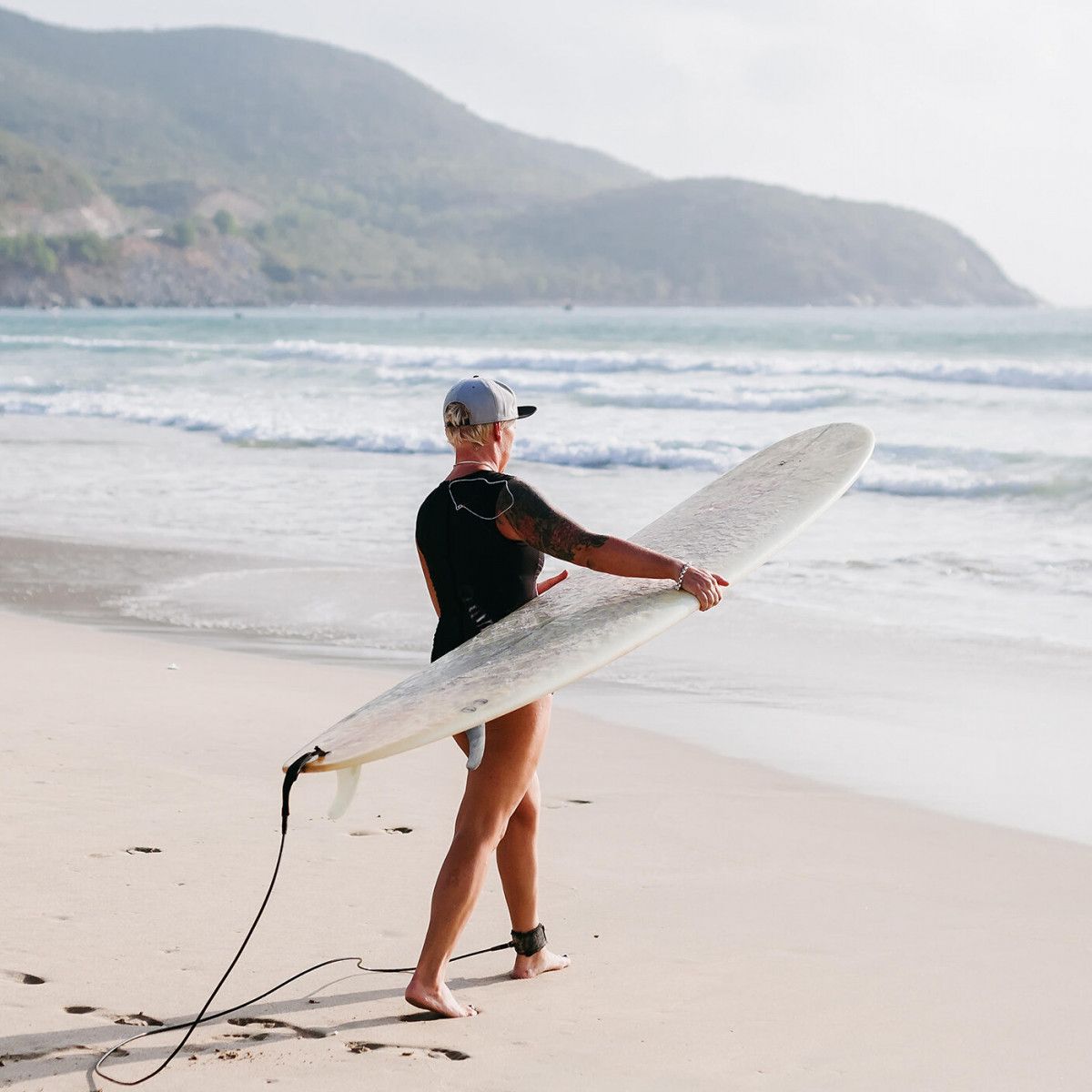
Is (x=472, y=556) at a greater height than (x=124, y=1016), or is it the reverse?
(x=472, y=556)

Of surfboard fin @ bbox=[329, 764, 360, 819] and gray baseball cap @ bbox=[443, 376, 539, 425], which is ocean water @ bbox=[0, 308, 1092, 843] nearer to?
gray baseball cap @ bbox=[443, 376, 539, 425]

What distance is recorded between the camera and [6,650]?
665 centimetres

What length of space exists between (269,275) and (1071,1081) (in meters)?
159

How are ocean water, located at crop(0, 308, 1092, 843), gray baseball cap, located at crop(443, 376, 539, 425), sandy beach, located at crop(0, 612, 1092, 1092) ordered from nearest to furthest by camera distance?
sandy beach, located at crop(0, 612, 1092, 1092) < gray baseball cap, located at crop(443, 376, 539, 425) < ocean water, located at crop(0, 308, 1092, 843)

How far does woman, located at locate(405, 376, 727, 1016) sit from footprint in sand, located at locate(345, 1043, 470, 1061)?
131 mm

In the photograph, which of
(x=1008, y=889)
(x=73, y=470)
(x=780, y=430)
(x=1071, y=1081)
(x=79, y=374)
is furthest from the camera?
(x=79, y=374)

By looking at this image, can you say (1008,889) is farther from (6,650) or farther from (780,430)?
(780,430)

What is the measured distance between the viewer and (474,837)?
9.57 ft

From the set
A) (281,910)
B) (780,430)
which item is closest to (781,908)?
(281,910)

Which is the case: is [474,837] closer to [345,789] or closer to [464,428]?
[345,789]

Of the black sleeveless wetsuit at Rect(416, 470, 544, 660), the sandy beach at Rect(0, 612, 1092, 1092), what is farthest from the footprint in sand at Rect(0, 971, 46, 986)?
the black sleeveless wetsuit at Rect(416, 470, 544, 660)

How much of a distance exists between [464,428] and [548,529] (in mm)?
309

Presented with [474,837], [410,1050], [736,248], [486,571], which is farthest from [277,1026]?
[736,248]

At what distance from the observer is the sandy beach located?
271 cm
